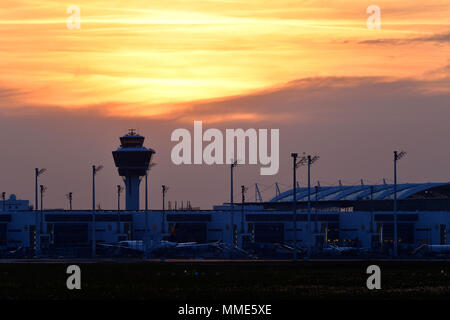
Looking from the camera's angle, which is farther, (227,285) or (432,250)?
(432,250)

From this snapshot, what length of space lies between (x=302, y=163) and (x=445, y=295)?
98.7 meters

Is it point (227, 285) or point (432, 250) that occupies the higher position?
point (227, 285)

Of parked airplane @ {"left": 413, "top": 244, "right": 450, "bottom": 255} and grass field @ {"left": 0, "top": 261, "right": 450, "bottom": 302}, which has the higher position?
grass field @ {"left": 0, "top": 261, "right": 450, "bottom": 302}

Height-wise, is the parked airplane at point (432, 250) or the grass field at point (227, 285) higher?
the grass field at point (227, 285)

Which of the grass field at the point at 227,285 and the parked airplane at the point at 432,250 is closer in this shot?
the grass field at the point at 227,285

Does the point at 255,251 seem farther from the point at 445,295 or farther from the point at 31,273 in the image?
the point at 445,295

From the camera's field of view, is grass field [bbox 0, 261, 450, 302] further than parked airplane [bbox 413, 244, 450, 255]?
No
